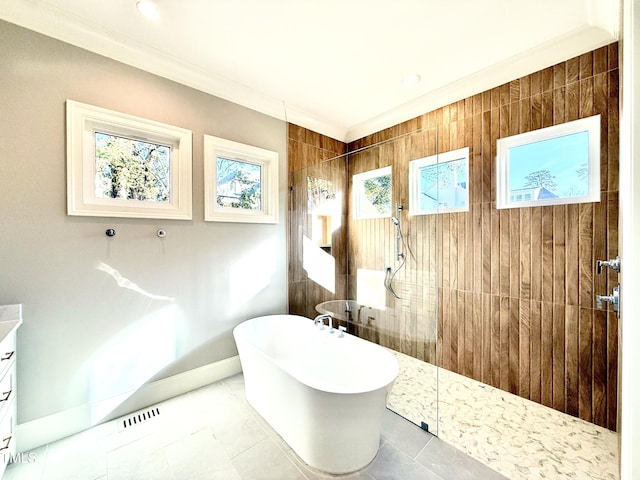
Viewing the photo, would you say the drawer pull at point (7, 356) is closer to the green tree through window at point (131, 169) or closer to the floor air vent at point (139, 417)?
the floor air vent at point (139, 417)

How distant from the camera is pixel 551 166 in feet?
6.61

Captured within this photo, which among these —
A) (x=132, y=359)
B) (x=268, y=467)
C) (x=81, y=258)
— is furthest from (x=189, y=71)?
(x=268, y=467)

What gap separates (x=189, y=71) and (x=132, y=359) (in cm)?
241

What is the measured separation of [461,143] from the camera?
2469 mm

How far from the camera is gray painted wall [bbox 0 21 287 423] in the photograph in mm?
1625

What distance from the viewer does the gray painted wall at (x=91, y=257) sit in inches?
64.0

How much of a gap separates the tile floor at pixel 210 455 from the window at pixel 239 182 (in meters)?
1.66

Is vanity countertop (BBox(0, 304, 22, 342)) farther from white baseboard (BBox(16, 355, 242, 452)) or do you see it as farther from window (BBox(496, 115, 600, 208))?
window (BBox(496, 115, 600, 208))

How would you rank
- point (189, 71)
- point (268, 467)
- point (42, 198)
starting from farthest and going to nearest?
point (189, 71) < point (42, 198) < point (268, 467)

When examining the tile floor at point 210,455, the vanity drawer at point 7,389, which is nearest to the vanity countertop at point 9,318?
the vanity drawer at point 7,389

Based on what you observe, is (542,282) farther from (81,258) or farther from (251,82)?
(81,258)

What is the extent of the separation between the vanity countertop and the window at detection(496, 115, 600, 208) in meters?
3.37

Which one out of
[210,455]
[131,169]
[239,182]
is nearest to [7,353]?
[210,455]

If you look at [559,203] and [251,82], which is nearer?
[559,203]
